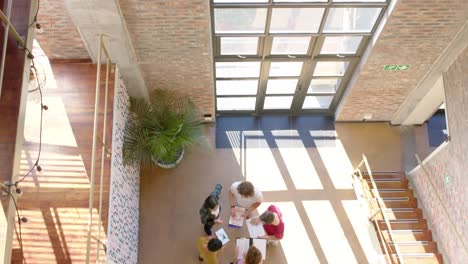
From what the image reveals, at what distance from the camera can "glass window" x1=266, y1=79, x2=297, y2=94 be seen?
305 inches

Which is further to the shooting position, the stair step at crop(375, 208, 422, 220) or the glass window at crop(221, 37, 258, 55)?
the stair step at crop(375, 208, 422, 220)

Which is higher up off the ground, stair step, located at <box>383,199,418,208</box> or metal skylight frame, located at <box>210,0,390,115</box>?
metal skylight frame, located at <box>210,0,390,115</box>

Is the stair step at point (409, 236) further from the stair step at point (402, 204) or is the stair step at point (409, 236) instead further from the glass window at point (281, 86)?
the glass window at point (281, 86)

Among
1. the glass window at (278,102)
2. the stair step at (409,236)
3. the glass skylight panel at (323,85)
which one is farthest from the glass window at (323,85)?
the stair step at (409,236)

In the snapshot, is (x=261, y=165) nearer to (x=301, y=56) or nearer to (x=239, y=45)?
(x=301, y=56)

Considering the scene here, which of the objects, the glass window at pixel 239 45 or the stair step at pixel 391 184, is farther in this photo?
the stair step at pixel 391 184

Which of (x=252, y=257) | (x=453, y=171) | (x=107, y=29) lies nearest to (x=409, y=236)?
(x=453, y=171)

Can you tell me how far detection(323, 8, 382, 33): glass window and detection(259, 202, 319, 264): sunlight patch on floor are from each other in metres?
2.81

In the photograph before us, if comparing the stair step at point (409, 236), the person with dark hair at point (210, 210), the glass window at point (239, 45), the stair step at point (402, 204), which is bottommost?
the stair step at point (409, 236)

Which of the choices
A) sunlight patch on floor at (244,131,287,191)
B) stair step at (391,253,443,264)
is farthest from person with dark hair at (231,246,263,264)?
stair step at (391,253,443,264)

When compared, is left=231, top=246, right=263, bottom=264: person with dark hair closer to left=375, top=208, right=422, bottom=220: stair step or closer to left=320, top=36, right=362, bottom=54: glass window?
left=375, top=208, right=422, bottom=220: stair step

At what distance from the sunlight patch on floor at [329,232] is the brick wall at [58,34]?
13.3ft

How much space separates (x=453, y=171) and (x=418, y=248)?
1.29 m

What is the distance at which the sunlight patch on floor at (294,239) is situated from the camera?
726 centimetres
